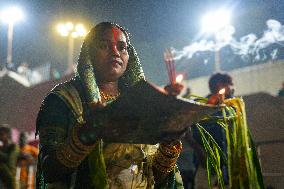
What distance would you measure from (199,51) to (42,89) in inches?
440

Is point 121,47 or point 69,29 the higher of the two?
point 69,29

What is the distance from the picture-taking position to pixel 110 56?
2.59 metres

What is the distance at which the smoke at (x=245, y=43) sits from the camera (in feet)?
50.8

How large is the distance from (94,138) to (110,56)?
→ 87 cm

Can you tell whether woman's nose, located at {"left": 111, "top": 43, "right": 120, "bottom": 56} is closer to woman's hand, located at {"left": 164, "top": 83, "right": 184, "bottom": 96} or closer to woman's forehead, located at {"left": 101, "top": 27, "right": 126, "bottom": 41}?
woman's forehead, located at {"left": 101, "top": 27, "right": 126, "bottom": 41}

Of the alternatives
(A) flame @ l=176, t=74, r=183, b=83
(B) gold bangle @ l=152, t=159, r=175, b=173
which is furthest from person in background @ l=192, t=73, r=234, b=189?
(A) flame @ l=176, t=74, r=183, b=83

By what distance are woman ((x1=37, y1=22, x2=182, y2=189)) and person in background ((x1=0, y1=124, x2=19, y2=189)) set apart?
220 inches

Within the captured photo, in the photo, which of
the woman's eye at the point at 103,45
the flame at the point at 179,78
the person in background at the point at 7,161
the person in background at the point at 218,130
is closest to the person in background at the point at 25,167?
the person in background at the point at 7,161

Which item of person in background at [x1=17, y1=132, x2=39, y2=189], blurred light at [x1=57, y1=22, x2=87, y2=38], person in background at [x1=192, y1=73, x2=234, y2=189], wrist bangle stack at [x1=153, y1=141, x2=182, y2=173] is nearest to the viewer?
wrist bangle stack at [x1=153, y1=141, x2=182, y2=173]

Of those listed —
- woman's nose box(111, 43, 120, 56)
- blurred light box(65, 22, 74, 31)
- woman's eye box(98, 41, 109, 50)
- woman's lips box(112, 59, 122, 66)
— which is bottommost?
woman's lips box(112, 59, 122, 66)

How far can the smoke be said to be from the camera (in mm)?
15484

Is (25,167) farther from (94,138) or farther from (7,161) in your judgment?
(94,138)

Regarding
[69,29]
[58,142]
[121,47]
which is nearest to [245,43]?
[69,29]

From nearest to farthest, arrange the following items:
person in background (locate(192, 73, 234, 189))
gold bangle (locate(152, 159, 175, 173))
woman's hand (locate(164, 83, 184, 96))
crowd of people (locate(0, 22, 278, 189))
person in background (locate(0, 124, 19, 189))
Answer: woman's hand (locate(164, 83, 184, 96)), crowd of people (locate(0, 22, 278, 189)), gold bangle (locate(152, 159, 175, 173)), person in background (locate(192, 73, 234, 189)), person in background (locate(0, 124, 19, 189))
